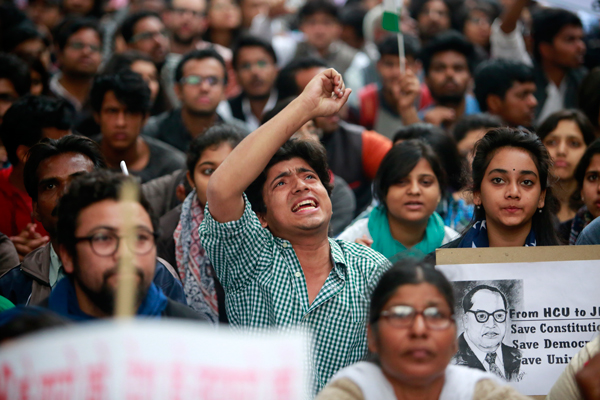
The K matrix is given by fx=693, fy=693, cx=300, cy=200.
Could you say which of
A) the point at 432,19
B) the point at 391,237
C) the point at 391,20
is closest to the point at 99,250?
the point at 391,237

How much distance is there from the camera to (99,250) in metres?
2.44

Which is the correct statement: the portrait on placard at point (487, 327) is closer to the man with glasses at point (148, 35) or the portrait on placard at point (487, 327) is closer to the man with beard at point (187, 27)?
the man with glasses at point (148, 35)

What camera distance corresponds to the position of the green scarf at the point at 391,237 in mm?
4078

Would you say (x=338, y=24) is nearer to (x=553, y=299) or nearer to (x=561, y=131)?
(x=561, y=131)

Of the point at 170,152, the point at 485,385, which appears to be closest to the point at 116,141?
the point at 170,152

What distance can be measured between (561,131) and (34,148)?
3.44 metres

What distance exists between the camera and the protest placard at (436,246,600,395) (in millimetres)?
2965

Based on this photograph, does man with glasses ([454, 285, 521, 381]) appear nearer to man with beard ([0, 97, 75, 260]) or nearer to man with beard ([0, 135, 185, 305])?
man with beard ([0, 135, 185, 305])

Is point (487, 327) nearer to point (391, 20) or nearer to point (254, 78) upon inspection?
point (391, 20)

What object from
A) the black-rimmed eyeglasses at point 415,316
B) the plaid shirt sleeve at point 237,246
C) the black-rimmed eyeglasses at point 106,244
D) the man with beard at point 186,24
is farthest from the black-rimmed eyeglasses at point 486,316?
the man with beard at point 186,24

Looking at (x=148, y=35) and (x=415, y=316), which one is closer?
(x=415, y=316)

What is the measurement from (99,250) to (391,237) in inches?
83.3

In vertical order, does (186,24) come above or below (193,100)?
above

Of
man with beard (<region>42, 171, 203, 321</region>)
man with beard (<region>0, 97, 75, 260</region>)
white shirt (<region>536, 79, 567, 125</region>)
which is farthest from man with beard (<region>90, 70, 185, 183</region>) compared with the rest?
white shirt (<region>536, 79, 567, 125</region>)
